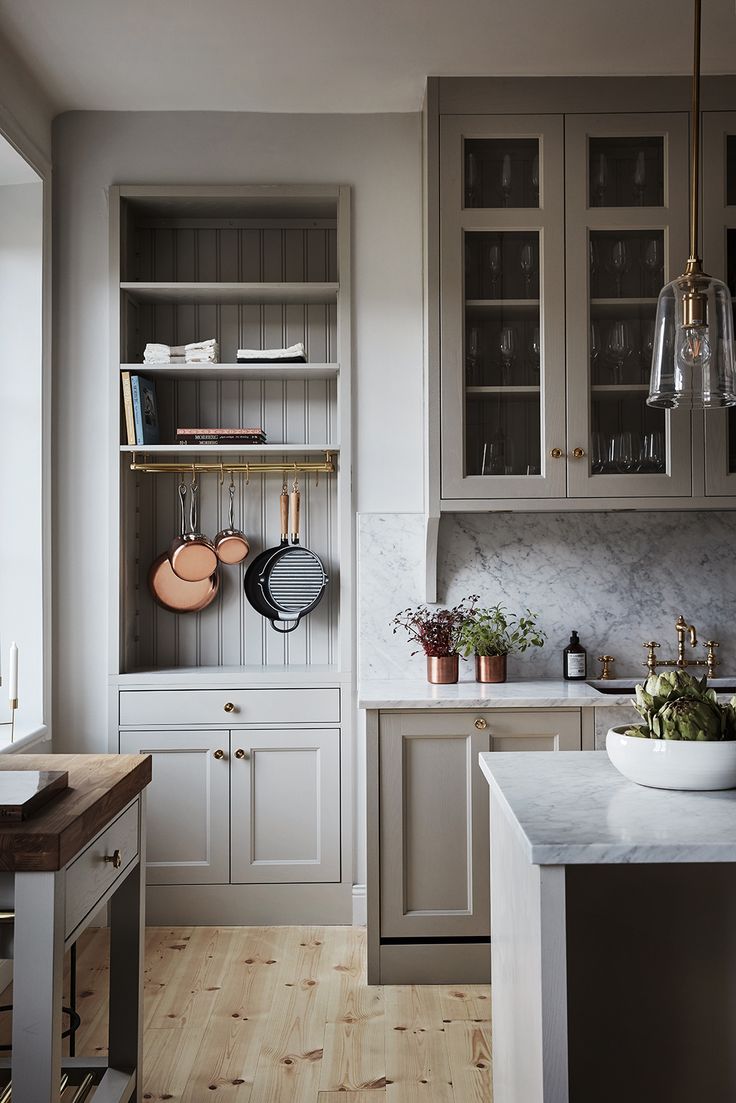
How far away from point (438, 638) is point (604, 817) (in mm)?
1629

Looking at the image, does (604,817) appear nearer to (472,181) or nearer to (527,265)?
(527,265)

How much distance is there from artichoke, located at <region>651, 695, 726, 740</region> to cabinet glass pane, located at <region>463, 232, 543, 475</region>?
138 cm

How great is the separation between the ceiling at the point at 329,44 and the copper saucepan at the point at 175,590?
61.5 inches

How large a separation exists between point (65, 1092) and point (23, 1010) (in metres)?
0.71

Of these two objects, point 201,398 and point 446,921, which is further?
point 201,398

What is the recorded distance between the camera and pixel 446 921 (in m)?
2.74

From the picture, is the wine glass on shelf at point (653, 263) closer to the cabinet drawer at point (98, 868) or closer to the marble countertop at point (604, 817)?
the marble countertop at point (604, 817)

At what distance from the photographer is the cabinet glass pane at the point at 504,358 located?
9.32 ft

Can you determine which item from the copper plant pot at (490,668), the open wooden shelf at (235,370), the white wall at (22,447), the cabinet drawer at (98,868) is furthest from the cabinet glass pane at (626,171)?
the cabinet drawer at (98,868)

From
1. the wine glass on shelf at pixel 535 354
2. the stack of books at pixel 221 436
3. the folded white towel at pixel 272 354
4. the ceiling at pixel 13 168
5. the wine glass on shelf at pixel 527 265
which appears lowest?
the stack of books at pixel 221 436

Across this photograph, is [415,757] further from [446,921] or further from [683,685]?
[683,685]

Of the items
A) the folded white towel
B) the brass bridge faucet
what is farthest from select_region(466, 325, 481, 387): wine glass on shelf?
the brass bridge faucet

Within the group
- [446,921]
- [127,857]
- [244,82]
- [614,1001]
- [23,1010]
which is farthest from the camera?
[244,82]

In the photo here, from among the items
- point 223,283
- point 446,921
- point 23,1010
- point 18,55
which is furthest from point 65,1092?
point 18,55
